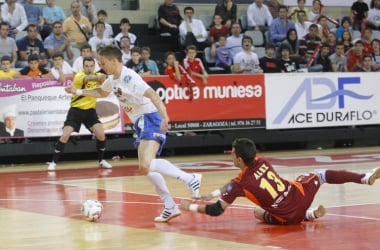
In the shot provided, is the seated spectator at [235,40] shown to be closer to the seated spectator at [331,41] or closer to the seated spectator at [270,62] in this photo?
the seated spectator at [270,62]

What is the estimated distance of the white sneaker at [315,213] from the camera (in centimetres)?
863

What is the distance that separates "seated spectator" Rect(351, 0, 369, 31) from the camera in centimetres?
2491

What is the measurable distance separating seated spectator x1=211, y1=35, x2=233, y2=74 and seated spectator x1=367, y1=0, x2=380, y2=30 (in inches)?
235

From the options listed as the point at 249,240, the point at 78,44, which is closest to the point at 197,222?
the point at 249,240

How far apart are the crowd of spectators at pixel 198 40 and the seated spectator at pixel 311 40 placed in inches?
1.1

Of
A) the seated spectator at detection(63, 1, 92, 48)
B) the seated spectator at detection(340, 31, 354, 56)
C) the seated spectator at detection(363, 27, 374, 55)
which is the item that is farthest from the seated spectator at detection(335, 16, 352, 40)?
the seated spectator at detection(63, 1, 92, 48)

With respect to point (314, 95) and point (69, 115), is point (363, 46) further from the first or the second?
point (69, 115)

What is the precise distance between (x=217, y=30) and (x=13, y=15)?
17.3ft

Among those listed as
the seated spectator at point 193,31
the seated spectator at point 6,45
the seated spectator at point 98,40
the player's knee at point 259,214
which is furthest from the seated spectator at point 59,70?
the player's knee at point 259,214

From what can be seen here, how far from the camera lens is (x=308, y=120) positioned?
66.7 feet

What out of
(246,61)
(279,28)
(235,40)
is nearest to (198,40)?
(235,40)

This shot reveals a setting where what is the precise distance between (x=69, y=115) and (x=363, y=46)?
9.50 meters

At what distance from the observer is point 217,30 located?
21.7m

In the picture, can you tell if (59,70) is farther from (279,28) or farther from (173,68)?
(279,28)
